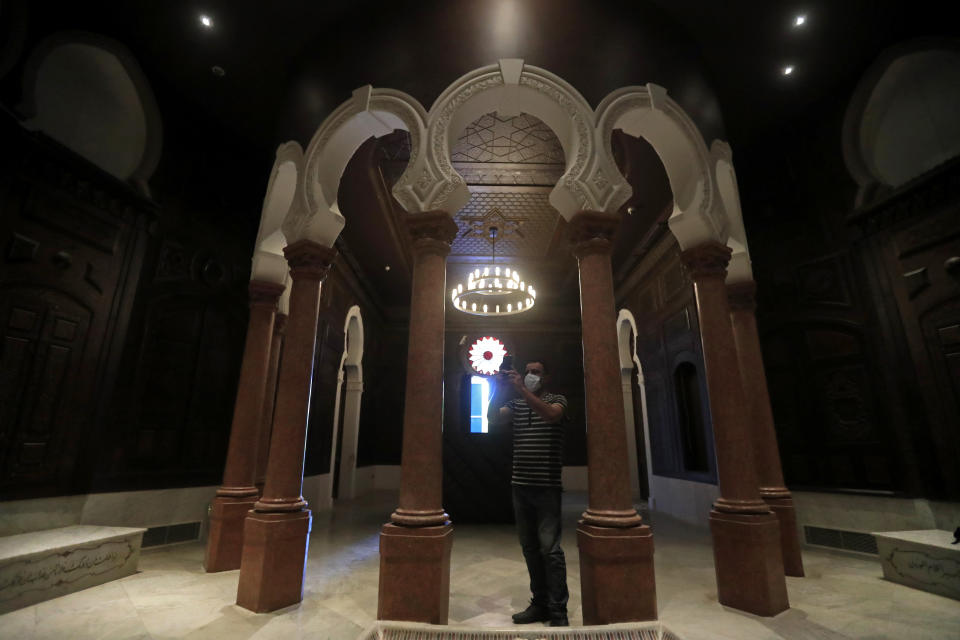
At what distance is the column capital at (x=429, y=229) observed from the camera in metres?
3.77

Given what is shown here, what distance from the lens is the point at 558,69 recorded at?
4148 mm

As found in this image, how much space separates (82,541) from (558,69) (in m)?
6.09

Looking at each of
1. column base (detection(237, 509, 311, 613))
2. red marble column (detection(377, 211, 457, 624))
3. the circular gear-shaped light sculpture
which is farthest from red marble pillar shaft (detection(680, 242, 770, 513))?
the circular gear-shaped light sculpture

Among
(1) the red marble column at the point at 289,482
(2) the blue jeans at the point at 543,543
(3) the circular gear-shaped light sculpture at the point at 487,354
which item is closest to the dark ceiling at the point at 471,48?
(1) the red marble column at the point at 289,482

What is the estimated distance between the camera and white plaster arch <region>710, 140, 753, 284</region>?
15.1 feet

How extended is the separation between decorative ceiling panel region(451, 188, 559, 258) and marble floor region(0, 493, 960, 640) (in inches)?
217

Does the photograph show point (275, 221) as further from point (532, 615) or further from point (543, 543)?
point (532, 615)

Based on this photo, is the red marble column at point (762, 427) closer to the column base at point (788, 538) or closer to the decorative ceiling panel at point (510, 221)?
the column base at point (788, 538)

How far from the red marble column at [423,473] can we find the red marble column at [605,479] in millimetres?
1045

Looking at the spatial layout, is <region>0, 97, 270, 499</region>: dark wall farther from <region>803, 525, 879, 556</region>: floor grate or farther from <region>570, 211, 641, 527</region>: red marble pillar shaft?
<region>803, 525, 879, 556</region>: floor grate

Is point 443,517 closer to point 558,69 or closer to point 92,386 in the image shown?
point 558,69

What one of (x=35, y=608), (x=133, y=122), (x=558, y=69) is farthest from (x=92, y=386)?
(x=558, y=69)

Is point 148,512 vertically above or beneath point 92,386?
beneath

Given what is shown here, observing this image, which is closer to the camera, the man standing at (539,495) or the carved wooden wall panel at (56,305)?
the man standing at (539,495)
